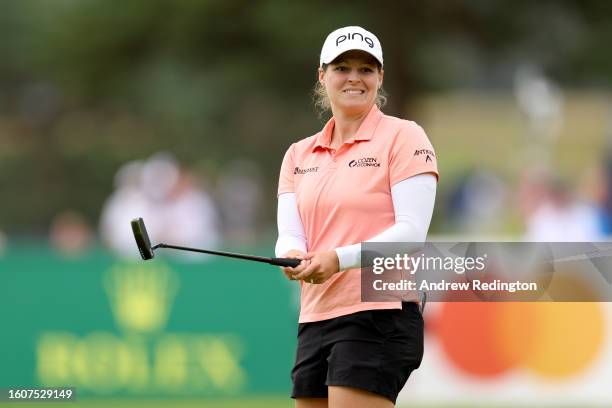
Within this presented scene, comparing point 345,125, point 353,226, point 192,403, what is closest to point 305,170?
point 345,125

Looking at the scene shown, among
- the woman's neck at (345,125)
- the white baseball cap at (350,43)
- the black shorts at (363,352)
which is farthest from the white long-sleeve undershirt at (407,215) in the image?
the white baseball cap at (350,43)

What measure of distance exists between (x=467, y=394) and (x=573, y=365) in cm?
92

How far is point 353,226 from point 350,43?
2.44ft

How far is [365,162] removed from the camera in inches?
227

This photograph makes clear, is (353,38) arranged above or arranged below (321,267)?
above

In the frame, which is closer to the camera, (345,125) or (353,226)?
(353,226)

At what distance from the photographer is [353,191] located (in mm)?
5730

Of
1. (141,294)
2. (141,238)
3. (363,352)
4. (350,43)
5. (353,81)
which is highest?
(141,294)

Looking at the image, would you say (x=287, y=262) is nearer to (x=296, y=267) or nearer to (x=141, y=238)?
(x=296, y=267)

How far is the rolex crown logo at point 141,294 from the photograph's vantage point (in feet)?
40.6

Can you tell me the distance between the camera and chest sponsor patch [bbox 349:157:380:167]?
5750 millimetres

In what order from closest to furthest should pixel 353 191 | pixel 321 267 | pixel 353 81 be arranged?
pixel 321 267 < pixel 353 191 < pixel 353 81

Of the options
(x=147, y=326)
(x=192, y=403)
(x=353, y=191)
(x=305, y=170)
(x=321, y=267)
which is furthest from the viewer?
(x=147, y=326)

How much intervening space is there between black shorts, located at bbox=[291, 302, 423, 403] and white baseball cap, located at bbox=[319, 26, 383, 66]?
1043mm
